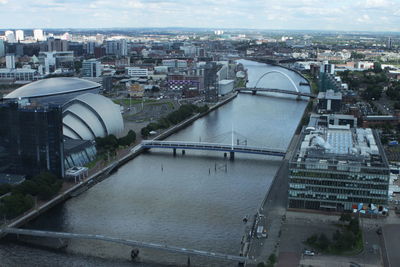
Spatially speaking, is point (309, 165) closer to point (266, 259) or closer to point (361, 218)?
point (361, 218)

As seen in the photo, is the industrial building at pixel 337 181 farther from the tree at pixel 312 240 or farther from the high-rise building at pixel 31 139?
the high-rise building at pixel 31 139

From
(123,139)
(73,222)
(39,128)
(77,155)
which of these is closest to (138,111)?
(123,139)

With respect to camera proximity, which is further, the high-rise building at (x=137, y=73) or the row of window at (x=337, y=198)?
the high-rise building at (x=137, y=73)

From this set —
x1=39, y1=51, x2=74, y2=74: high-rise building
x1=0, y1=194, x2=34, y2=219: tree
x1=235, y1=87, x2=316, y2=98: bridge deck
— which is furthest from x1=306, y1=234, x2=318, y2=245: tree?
x1=39, y1=51, x2=74, y2=74: high-rise building

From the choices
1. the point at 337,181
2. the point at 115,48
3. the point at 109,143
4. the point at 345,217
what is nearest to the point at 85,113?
the point at 109,143

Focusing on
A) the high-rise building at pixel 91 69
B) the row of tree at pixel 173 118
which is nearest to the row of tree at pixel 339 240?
the row of tree at pixel 173 118

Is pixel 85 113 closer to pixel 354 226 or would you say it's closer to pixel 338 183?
pixel 338 183
